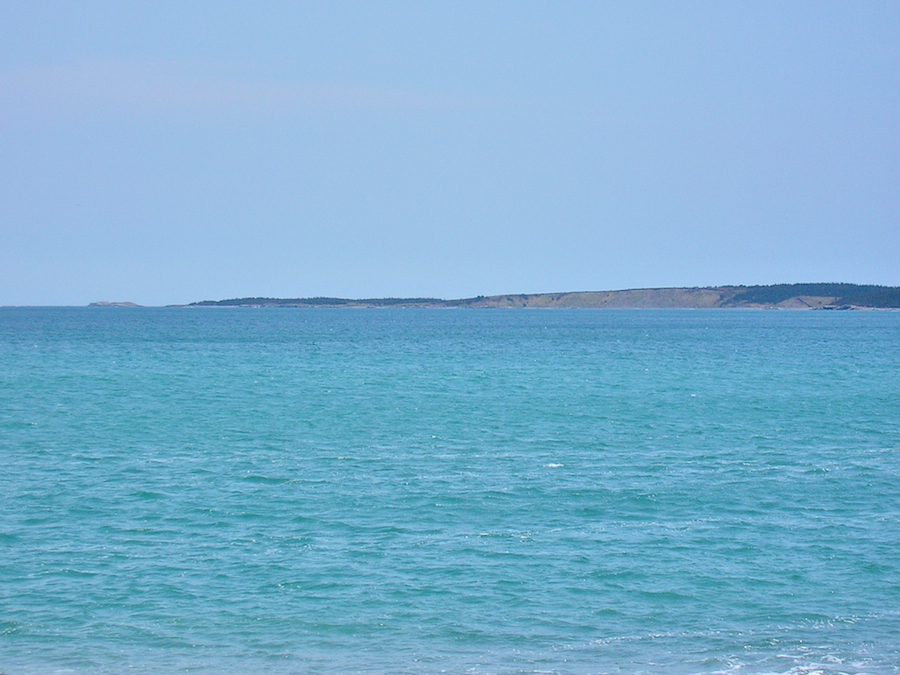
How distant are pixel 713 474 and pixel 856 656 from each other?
1248 centimetres

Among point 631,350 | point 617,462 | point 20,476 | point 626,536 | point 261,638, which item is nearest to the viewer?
point 261,638

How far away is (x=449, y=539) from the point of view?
1922 cm

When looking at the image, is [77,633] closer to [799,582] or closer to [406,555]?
[406,555]

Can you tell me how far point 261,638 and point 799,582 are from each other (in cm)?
953

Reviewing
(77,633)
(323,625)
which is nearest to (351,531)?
(323,625)

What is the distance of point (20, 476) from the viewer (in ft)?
83.7

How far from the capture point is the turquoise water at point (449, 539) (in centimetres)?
1401

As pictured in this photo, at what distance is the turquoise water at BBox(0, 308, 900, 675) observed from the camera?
14008mm

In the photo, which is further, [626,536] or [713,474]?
[713,474]

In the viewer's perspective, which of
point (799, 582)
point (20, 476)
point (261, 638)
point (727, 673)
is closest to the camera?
point (727, 673)

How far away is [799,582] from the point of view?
662 inches

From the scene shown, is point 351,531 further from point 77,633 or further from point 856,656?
point 856,656

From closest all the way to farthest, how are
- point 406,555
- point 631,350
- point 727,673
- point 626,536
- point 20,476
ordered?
point 727,673
point 406,555
point 626,536
point 20,476
point 631,350

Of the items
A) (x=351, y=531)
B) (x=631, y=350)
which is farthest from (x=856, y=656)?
(x=631, y=350)
